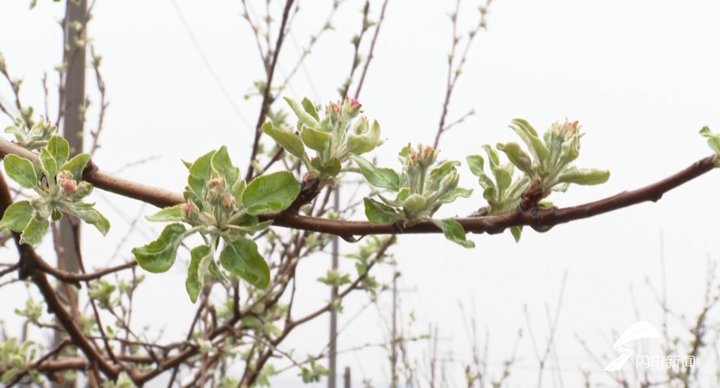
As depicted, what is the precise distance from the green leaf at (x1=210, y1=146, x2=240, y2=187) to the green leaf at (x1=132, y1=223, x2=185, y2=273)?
0.17ft

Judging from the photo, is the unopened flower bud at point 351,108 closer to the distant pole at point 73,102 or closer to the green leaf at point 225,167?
the green leaf at point 225,167

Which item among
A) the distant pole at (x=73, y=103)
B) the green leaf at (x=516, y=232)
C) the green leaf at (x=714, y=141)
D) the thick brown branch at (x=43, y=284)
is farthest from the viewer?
the distant pole at (x=73, y=103)

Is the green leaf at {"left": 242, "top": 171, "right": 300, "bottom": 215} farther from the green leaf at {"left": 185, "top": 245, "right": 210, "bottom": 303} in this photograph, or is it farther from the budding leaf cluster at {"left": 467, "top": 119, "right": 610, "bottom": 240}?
the budding leaf cluster at {"left": 467, "top": 119, "right": 610, "bottom": 240}

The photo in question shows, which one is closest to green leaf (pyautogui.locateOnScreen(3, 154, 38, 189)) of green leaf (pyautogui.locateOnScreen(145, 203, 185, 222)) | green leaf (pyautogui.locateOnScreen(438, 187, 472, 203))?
green leaf (pyautogui.locateOnScreen(145, 203, 185, 222))

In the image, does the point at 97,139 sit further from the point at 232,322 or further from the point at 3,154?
the point at 3,154

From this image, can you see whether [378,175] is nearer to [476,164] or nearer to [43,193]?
[476,164]

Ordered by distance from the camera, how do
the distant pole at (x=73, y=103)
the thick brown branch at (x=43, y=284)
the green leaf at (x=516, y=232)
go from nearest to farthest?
the green leaf at (x=516, y=232), the thick brown branch at (x=43, y=284), the distant pole at (x=73, y=103)

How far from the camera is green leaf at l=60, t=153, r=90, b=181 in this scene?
2.01 feet

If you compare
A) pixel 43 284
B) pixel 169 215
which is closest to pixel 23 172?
pixel 169 215

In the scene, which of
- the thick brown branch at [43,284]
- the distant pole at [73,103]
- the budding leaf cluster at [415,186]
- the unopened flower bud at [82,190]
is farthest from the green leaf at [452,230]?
the distant pole at [73,103]

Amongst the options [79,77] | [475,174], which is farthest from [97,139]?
[475,174]

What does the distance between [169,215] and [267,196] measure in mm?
72

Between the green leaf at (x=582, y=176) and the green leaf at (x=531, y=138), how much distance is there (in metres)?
0.02

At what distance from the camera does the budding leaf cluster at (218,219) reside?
58cm
